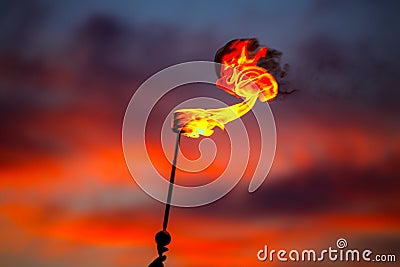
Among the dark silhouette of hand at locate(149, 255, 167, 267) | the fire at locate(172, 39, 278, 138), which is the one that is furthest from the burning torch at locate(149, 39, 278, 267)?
the dark silhouette of hand at locate(149, 255, 167, 267)

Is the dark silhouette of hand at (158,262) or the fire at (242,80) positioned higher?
the fire at (242,80)

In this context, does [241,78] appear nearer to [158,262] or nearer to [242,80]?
[242,80]

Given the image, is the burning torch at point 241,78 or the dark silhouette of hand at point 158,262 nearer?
the dark silhouette of hand at point 158,262

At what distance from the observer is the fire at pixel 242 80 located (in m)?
12.7

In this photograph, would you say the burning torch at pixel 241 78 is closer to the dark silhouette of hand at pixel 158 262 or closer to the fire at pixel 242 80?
the fire at pixel 242 80

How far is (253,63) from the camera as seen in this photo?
13.0 m

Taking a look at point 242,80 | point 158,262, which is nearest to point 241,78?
point 242,80

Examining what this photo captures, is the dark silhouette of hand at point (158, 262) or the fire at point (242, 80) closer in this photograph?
the dark silhouette of hand at point (158, 262)

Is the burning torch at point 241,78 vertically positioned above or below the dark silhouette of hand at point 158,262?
above

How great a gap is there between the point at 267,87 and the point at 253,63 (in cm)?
70

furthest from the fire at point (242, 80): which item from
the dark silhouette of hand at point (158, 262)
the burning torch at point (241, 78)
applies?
the dark silhouette of hand at point (158, 262)

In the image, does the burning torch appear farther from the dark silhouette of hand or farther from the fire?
the dark silhouette of hand

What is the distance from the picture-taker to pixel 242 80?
13.3m

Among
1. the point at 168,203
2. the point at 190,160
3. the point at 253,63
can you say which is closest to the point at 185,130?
the point at 190,160
